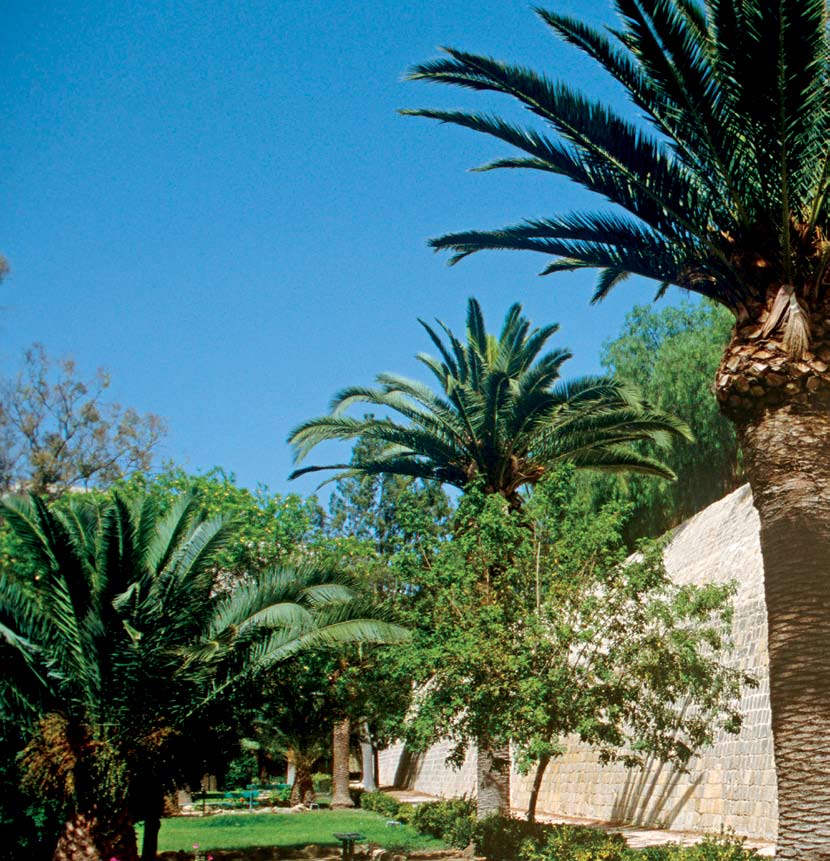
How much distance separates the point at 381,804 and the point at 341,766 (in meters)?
3.11

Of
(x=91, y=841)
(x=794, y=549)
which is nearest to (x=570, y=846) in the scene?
(x=794, y=549)

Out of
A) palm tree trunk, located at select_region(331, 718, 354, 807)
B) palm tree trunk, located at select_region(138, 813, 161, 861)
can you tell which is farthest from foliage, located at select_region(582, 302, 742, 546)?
palm tree trunk, located at select_region(138, 813, 161, 861)

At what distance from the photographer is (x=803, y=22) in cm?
779

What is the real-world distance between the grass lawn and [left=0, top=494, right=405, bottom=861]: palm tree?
16.1 feet

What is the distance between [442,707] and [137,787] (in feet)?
14.4

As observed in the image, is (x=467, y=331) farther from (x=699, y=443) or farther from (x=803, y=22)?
(x=699, y=443)

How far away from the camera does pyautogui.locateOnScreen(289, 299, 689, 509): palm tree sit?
16.5m

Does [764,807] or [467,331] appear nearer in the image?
[764,807]

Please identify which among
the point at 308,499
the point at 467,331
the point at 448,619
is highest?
the point at 467,331

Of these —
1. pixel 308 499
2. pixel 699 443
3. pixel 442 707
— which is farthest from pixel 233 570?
pixel 699 443

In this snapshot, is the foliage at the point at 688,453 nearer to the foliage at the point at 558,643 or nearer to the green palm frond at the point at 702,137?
the foliage at the point at 558,643

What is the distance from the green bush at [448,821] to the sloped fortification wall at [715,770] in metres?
2.40

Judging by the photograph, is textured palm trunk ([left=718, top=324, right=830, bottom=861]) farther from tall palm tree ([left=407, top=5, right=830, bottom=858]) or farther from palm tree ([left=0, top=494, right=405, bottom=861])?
palm tree ([left=0, top=494, right=405, bottom=861])

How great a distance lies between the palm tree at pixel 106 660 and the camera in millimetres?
12133
